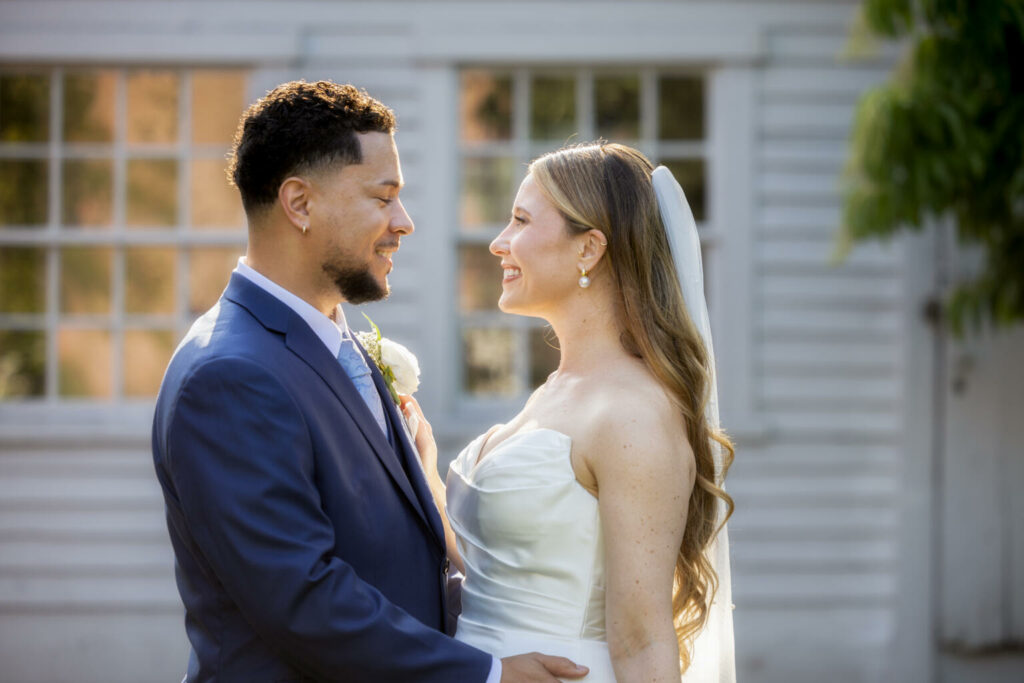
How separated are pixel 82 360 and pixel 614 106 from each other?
330 cm

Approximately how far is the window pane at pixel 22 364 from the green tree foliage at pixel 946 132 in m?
4.33

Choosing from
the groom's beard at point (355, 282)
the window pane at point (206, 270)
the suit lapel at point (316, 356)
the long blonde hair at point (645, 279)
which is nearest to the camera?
the suit lapel at point (316, 356)

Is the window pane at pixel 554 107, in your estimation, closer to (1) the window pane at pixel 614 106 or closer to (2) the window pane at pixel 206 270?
(1) the window pane at pixel 614 106

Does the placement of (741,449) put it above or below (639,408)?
below

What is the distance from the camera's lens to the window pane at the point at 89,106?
17.5 ft

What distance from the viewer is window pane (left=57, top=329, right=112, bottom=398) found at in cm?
537

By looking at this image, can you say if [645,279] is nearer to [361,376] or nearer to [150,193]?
[361,376]

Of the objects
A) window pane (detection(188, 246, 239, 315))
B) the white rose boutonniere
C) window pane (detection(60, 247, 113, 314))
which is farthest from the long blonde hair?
window pane (detection(60, 247, 113, 314))

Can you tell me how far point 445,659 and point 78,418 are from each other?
409cm

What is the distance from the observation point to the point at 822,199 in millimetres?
5316

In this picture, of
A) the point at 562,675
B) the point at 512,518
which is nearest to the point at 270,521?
the point at 512,518

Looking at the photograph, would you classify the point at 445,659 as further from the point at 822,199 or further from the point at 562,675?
the point at 822,199

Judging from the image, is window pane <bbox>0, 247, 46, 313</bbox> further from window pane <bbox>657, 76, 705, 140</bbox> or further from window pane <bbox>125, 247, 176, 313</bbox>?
window pane <bbox>657, 76, 705, 140</bbox>

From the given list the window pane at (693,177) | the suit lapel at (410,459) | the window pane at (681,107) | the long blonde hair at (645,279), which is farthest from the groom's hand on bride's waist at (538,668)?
the window pane at (681,107)
